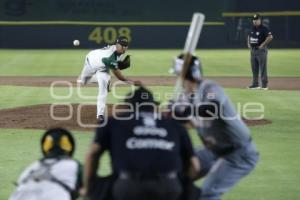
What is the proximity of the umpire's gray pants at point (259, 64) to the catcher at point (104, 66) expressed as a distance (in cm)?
774

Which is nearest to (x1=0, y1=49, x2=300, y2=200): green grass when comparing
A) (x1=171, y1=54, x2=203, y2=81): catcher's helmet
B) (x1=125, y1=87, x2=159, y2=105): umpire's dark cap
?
(x1=171, y1=54, x2=203, y2=81): catcher's helmet

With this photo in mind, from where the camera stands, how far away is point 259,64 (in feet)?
75.0

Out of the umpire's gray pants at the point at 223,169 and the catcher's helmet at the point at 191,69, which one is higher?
the catcher's helmet at the point at 191,69

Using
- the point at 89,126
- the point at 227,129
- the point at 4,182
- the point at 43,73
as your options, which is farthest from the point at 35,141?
the point at 43,73

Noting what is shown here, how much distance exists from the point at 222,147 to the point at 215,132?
146 millimetres

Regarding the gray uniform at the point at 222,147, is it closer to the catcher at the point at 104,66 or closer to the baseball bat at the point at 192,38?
the baseball bat at the point at 192,38

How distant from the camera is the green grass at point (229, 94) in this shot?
10.5 metres

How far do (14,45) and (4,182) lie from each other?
106ft

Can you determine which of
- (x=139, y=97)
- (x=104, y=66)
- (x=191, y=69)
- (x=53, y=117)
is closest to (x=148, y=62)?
(x=53, y=117)

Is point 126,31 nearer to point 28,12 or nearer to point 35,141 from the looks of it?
point 28,12

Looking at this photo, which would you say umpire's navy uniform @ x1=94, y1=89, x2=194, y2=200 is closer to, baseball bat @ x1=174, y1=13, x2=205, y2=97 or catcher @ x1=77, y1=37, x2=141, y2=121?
baseball bat @ x1=174, y1=13, x2=205, y2=97

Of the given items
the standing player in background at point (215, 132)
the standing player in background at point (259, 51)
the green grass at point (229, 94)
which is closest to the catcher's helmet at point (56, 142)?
the standing player in background at point (215, 132)

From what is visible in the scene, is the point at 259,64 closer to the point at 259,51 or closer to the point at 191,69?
the point at 259,51

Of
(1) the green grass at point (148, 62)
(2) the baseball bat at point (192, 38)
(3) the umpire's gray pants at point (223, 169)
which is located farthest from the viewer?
(1) the green grass at point (148, 62)
